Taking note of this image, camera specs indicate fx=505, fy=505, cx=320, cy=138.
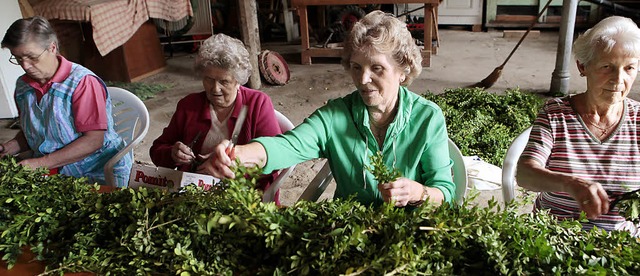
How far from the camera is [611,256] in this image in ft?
4.35

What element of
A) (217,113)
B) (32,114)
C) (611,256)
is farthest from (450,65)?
(611,256)

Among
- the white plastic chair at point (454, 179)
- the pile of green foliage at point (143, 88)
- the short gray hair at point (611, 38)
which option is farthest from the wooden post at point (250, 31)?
the short gray hair at point (611, 38)

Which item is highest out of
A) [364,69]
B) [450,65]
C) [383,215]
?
[364,69]

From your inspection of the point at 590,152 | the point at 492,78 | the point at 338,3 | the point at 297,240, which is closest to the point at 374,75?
the point at 297,240

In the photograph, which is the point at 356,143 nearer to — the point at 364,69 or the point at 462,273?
the point at 364,69

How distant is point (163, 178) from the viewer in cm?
218

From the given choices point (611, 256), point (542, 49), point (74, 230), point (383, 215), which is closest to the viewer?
point (611, 256)

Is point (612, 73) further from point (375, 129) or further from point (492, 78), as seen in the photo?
point (492, 78)

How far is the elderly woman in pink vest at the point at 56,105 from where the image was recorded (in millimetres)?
2615

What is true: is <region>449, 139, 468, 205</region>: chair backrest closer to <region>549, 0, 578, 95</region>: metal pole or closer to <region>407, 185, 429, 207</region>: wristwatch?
<region>407, 185, 429, 207</region>: wristwatch

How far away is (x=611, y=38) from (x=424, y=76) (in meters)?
5.41

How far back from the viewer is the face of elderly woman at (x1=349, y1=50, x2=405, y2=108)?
79.0 inches

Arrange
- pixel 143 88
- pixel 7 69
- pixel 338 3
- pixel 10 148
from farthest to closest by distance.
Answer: pixel 338 3 < pixel 143 88 < pixel 7 69 < pixel 10 148

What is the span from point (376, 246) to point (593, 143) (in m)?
1.26
